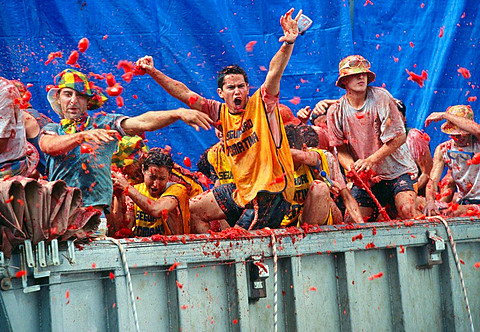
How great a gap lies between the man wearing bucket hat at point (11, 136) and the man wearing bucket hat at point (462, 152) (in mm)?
4062

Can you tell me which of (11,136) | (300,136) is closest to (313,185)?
(300,136)

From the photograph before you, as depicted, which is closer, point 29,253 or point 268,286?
point 29,253

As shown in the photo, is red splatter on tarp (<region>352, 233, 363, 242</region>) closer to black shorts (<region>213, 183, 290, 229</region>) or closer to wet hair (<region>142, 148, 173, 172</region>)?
black shorts (<region>213, 183, 290, 229</region>)

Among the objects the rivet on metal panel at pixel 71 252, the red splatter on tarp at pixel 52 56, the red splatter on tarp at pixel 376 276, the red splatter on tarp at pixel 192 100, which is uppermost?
the red splatter on tarp at pixel 52 56

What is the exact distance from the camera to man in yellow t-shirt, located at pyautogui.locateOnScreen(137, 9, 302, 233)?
5316mm

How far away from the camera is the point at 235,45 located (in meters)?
7.95

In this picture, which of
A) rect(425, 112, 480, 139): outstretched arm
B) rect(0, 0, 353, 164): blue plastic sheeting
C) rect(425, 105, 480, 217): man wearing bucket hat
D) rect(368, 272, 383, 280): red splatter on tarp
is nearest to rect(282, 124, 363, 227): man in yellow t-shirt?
rect(368, 272, 383, 280): red splatter on tarp

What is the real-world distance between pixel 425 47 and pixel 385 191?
8.24 feet

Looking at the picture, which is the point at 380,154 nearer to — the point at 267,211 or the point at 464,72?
the point at 267,211

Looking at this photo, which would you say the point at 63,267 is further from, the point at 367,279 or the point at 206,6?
the point at 206,6

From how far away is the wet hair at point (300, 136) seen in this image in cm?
605

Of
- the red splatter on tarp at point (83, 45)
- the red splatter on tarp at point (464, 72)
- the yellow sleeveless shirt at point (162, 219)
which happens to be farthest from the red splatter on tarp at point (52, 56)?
the red splatter on tarp at point (464, 72)

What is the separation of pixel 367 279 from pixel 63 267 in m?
2.05

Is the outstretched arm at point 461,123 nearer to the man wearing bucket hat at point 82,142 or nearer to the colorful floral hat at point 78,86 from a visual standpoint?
the man wearing bucket hat at point 82,142
